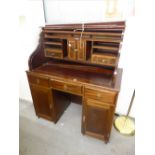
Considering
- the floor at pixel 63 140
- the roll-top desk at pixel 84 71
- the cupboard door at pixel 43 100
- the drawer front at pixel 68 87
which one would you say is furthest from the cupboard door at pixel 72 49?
the floor at pixel 63 140

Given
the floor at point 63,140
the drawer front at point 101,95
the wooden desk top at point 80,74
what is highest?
the wooden desk top at point 80,74

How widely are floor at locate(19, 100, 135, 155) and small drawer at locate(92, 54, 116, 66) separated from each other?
1051 millimetres

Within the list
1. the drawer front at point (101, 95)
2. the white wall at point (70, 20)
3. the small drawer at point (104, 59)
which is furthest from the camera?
the white wall at point (70, 20)

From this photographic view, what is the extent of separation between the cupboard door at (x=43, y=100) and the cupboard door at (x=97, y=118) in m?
Answer: 0.53

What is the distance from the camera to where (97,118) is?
Answer: 1421 mm

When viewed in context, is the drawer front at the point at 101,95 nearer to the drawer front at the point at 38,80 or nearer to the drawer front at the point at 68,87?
the drawer front at the point at 68,87

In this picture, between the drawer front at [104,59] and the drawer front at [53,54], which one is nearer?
the drawer front at [104,59]

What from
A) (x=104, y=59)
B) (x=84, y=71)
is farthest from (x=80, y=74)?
(x=104, y=59)

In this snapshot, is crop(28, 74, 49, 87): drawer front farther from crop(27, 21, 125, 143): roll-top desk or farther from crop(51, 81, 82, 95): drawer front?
crop(51, 81, 82, 95): drawer front

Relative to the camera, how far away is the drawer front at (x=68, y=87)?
1.36 metres

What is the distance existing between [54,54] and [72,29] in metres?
0.39
